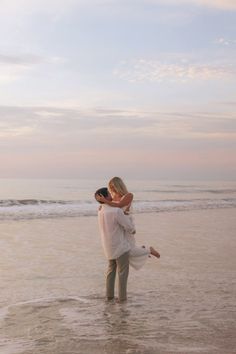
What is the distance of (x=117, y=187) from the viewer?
7215 millimetres

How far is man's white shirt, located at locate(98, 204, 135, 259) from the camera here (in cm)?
713

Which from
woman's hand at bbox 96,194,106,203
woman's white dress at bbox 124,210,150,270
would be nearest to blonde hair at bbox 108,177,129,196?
woman's hand at bbox 96,194,106,203

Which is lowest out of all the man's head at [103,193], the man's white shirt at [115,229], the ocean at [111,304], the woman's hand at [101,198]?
the ocean at [111,304]

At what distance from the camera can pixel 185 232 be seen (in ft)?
52.5

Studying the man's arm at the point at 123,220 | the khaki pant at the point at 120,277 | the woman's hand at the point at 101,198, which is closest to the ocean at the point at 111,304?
the khaki pant at the point at 120,277

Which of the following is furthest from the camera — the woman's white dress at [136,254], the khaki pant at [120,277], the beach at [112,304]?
the woman's white dress at [136,254]

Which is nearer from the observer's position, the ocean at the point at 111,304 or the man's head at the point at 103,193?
the ocean at the point at 111,304

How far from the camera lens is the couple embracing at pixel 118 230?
712cm

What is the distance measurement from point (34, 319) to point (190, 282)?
322 centimetres

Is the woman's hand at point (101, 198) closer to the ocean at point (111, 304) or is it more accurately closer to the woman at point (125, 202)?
the woman at point (125, 202)

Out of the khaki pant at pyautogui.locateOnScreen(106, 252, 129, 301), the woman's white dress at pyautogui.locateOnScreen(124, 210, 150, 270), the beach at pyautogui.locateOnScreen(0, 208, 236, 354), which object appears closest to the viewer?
the beach at pyautogui.locateOnScreen(0, 208, 236, 354)

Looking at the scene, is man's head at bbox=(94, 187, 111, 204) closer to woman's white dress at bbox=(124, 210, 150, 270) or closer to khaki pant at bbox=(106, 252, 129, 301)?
woman's white dress at bbox=(124, 210, 150, 270)

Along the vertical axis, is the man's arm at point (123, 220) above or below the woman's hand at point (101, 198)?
below

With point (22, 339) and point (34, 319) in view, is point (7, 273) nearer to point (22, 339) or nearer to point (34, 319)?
point (34, 319)
